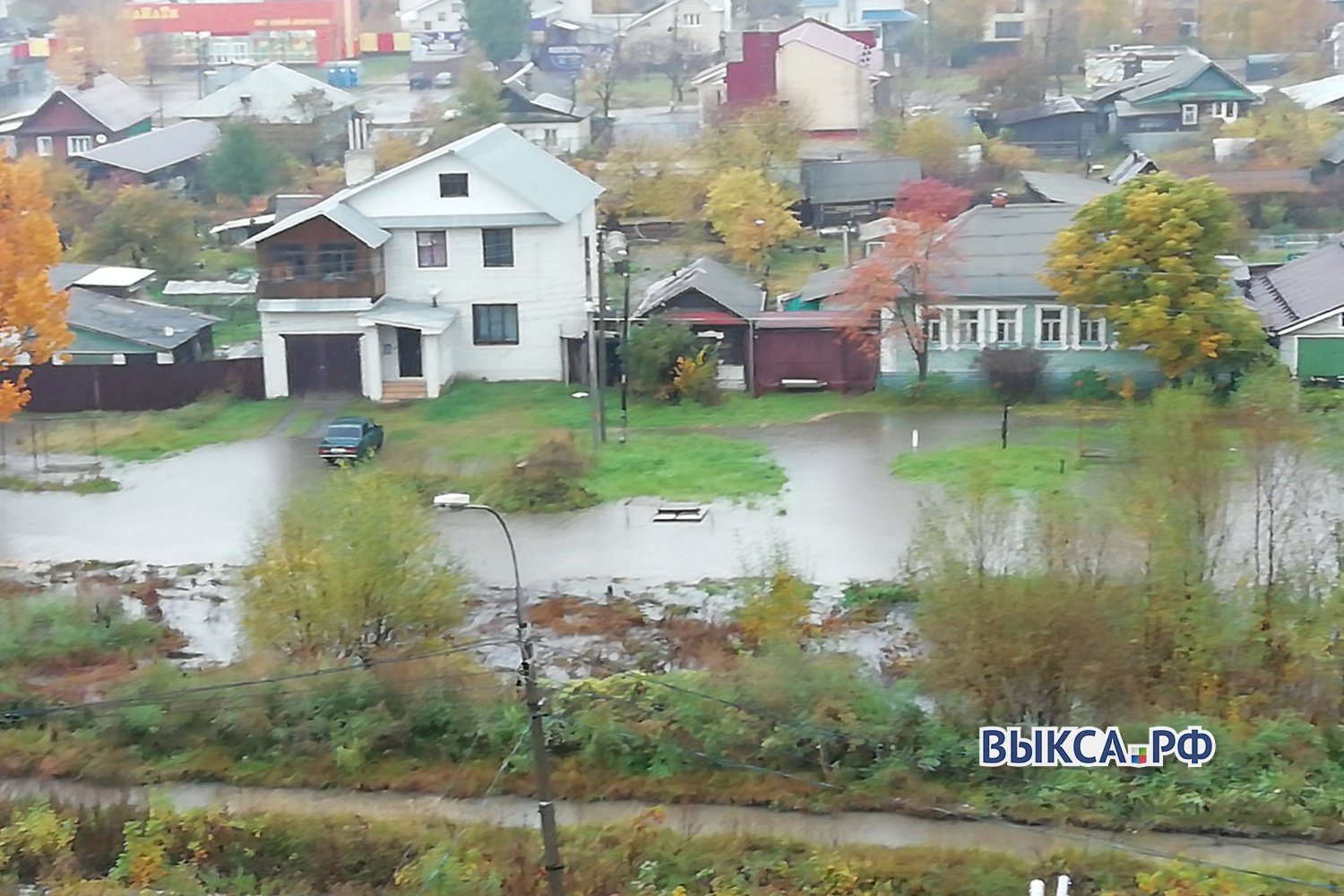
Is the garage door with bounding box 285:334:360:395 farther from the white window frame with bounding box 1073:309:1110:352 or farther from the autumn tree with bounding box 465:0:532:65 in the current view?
the autumn tree with bounding box 465:0:532:65

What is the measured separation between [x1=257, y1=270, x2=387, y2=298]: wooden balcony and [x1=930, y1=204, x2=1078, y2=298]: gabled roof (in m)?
6.42

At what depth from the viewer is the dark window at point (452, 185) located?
1877 cm

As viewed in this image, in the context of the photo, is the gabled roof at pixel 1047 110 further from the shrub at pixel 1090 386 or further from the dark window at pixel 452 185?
the dark window at pixel 452 185

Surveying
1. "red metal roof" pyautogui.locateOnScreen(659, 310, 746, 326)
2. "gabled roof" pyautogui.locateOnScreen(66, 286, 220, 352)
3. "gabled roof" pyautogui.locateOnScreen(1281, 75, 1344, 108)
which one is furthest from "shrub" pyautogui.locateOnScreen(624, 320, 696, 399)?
"gabled roof" pyautogui.locateOnScreen(1281, 75, 1344, 108)

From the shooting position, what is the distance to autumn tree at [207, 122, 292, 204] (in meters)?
28.3

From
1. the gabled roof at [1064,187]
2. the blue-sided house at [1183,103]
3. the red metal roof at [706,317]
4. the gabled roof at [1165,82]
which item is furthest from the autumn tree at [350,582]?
the gabled roof at [1165,82]

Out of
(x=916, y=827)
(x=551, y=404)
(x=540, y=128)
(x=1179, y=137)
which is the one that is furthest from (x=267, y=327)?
(x=1179, y=137)

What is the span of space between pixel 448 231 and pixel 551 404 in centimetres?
260

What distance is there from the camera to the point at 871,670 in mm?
10469

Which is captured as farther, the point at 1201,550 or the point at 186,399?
the point at 186,399

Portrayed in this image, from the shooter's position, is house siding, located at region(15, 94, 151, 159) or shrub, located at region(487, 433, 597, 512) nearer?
shrub, located at region(487, 433, 597, 512)

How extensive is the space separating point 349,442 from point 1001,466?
6258mm

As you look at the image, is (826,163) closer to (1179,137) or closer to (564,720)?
(1179,137)

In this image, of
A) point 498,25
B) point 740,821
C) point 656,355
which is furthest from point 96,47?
point 740,821
